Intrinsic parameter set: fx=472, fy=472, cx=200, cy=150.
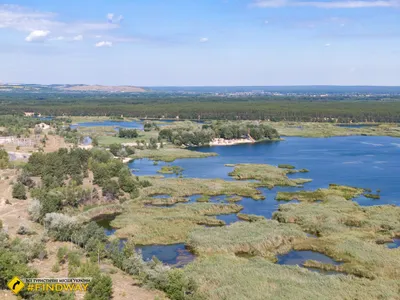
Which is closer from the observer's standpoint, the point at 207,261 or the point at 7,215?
the point at 207,261

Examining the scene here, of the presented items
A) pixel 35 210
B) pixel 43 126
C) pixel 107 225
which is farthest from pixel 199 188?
pixel 43 126

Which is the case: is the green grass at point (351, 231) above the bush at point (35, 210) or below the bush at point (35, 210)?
below

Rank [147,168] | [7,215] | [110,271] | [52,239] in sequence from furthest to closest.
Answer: [147,168] → [7,215] → [52,239] → [110,271]

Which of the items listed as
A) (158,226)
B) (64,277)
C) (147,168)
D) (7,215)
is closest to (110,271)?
(64,277)

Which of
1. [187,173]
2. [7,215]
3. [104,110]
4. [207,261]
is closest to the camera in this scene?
[207,261]

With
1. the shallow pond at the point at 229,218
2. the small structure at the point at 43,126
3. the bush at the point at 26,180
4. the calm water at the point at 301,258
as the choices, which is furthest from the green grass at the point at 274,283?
the small structure at the point at 43,126

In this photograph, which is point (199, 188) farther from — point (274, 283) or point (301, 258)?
point (274, 283)

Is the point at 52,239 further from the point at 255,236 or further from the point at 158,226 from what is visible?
the point at 255,236

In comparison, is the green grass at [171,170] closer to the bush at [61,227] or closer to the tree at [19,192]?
the tree at [19,192]
